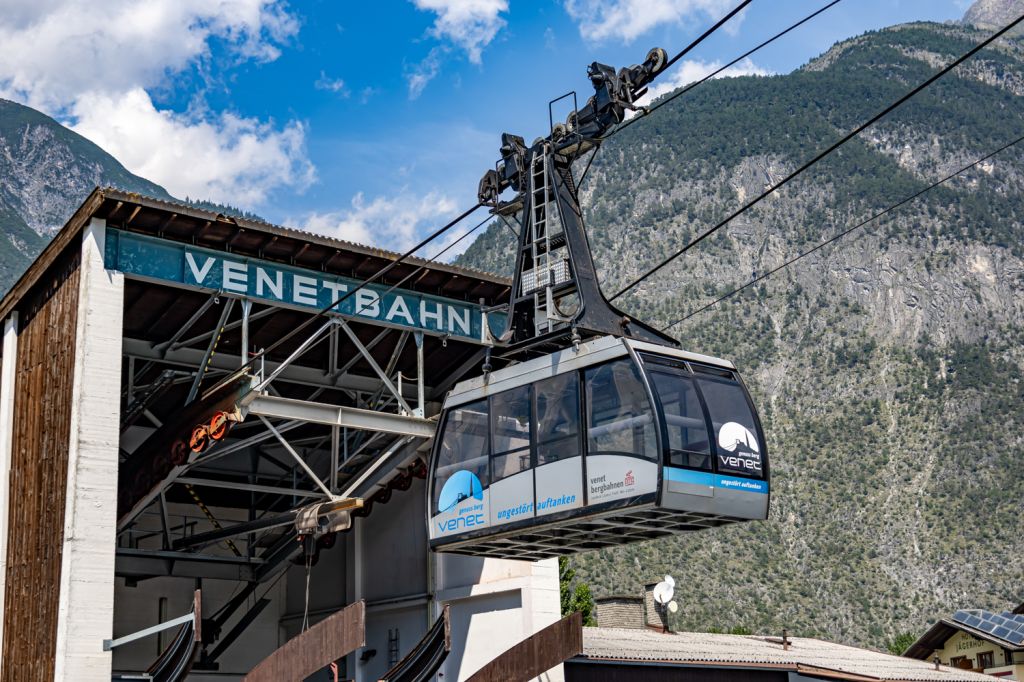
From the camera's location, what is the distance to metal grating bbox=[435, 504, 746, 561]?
15.5 m

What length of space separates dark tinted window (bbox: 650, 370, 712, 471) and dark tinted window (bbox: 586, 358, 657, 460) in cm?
21

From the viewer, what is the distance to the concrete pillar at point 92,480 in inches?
693

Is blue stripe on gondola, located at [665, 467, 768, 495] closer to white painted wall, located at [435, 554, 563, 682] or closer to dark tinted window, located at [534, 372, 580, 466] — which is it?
dark tinted window, located at [534, 372, 580, 466]

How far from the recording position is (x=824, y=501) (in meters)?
95.8

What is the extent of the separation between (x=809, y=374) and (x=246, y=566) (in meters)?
A: 87.5

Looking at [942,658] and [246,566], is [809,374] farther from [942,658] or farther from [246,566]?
[246,566]

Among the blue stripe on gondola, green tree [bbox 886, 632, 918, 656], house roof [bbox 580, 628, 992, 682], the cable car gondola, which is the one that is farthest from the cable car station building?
green tree [bbox 886, 632, 918, 656]

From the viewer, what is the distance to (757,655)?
85.5 ft

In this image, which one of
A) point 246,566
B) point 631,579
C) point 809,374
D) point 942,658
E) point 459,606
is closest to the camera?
point 459,606

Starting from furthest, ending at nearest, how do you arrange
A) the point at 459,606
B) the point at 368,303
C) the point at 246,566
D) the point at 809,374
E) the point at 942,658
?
the point at 809,374, the point at 942,658, the point at 246,566, the point at 459,606, the point at 368,303

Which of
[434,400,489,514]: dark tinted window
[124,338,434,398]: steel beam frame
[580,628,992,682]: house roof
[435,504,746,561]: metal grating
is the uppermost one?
[124,338,434,398]: steel beam frame

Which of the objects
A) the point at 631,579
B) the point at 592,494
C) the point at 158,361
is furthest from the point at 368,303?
the point at 631,579

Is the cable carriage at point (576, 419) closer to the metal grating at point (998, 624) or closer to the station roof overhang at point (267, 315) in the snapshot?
the station roof overhang at point (267, 315)

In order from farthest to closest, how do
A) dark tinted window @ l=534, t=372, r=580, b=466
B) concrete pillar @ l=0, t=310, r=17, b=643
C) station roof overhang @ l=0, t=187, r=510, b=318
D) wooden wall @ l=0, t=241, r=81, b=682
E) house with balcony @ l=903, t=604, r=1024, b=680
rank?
house with balcony @ l=903, t=604, r=1024, b=680 < concrete pillar @ l=0, t=310, r=17, b=643 < station roof overhang @ l=0, t=187, r=510, b=318 < wooden wall @ l=0, t=241, r=81, b=682 < dark tinted window @ l=534, t=372, r=580, b=466
